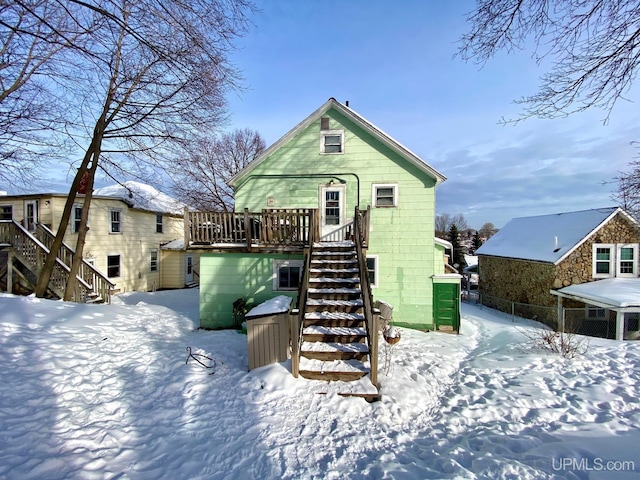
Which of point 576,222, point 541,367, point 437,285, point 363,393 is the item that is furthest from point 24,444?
point 576,222

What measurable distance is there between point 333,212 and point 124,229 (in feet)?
47.2

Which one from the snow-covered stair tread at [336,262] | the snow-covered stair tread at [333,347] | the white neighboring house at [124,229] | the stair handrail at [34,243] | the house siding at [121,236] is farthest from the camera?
the white neighboring house at [124,229]

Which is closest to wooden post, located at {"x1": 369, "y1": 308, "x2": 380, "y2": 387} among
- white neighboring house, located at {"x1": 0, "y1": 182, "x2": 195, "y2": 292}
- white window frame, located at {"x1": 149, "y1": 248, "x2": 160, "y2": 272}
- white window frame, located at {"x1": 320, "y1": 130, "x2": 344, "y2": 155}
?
white window frame, located at {"x1": 320, "y1": 130, "x2": 344, "y2": 155}

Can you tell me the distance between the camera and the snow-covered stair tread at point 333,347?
572cm

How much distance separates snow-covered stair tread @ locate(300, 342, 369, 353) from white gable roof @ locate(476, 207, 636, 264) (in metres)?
15.0

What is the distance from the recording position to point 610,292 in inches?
507

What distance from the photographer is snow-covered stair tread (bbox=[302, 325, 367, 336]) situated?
19.8 feet

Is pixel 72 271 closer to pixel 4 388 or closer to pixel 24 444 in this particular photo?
pixel 4 388

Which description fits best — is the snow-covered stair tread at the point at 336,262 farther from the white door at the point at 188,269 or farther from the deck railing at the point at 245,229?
the white door at the point at 188,269

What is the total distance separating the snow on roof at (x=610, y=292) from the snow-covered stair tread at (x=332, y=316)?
42.2 ft

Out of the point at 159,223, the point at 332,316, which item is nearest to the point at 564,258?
the point at 332,316

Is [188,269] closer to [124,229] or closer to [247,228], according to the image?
[124,229]

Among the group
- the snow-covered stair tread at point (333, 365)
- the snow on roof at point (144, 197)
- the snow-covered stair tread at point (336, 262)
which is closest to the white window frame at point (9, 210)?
the snow on roof at point (144, 197)

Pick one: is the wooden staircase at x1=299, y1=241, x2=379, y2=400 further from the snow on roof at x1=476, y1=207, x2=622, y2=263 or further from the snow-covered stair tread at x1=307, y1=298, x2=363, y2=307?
the snow on roof at x1=476, y1=207, x2=622, y2=263
